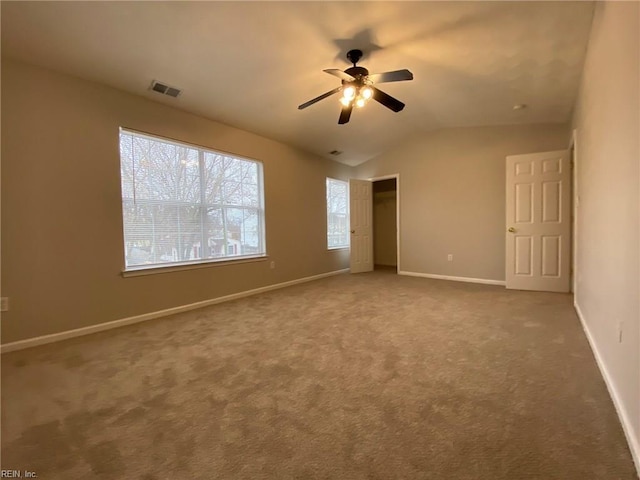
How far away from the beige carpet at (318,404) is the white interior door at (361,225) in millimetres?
3325

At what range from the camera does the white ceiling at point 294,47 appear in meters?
2.34

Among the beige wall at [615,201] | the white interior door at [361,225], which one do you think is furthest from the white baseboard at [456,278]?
the beige wall at [615,201]

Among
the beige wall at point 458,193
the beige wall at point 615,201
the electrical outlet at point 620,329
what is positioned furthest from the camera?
the beige wall at point 458,193

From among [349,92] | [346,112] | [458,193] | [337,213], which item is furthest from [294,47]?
[337,213]

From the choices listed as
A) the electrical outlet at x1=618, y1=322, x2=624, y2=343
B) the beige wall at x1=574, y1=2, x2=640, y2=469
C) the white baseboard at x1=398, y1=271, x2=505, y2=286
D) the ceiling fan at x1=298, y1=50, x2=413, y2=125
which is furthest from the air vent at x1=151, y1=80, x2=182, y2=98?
the white baseboard at x1=398, y1=271, x2=505, y2=286

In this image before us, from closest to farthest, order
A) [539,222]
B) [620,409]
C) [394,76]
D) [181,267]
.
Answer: [620,409]
[394,76]
[181,267]
[539,222]

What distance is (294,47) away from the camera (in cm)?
285

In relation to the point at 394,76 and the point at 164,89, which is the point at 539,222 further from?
the point at 164,89

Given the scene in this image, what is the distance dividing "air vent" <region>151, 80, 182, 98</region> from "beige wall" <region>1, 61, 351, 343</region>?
0.85ft

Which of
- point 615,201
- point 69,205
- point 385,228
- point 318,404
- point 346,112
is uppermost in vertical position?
point 346,112

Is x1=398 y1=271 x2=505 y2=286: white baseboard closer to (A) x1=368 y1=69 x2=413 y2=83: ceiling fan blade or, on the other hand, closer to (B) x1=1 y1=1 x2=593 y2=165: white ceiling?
(B) x1=1 y1=1 x2=593 y2=165: white ceiling

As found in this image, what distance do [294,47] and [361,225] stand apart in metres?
4.06

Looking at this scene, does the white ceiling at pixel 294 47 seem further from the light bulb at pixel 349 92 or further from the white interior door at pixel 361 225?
the white interior door at pixel 361 225

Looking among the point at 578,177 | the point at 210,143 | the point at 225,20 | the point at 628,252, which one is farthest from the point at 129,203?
the point at 578,177
